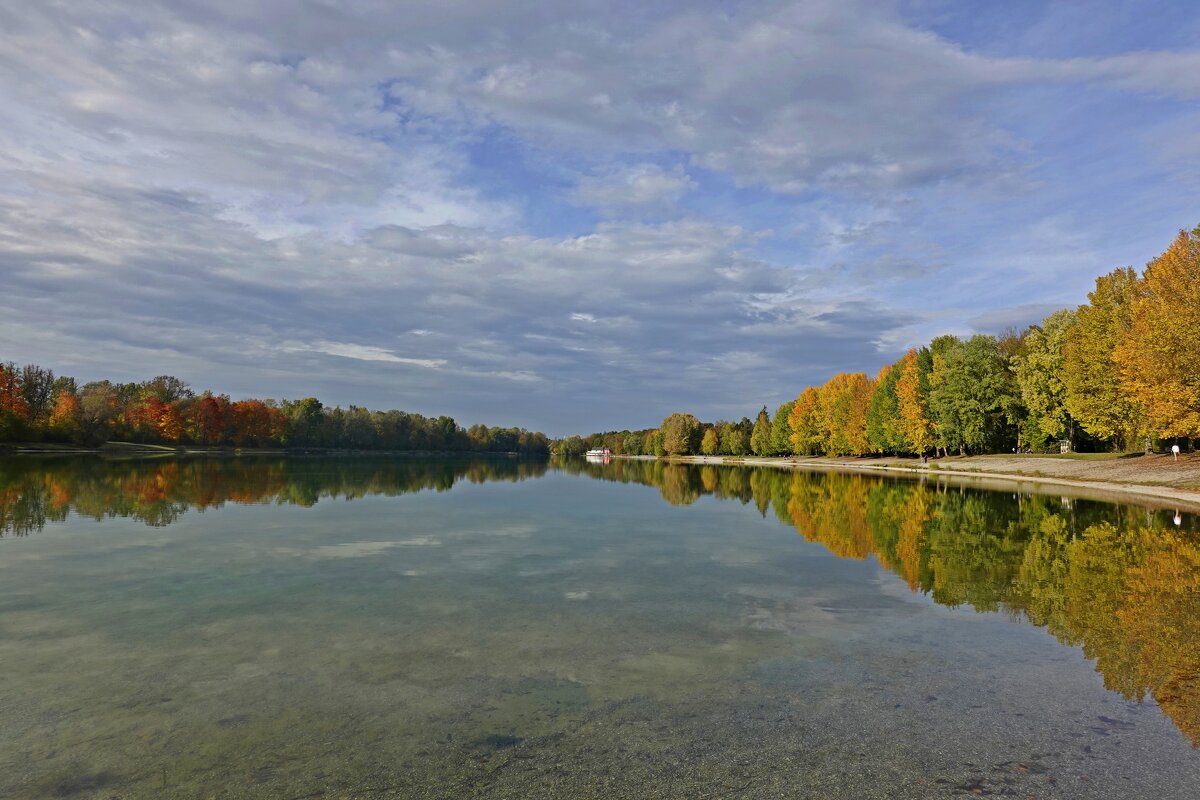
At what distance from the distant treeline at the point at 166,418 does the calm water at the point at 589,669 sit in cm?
10376

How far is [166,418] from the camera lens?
123375 mm

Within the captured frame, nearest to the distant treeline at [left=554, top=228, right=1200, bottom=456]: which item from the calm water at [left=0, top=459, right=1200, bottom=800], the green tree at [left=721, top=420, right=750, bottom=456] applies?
the calm water at [left=0, top=459, right=1200, bottom=800]

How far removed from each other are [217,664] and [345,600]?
3677 mm

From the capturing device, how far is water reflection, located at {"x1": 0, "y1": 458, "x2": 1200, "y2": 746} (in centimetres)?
998

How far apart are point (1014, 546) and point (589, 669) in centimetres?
1693

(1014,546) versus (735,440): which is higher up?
(735,440)

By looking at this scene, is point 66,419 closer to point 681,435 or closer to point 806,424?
point 806,424

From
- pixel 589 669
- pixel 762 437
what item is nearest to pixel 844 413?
pixel 762 437

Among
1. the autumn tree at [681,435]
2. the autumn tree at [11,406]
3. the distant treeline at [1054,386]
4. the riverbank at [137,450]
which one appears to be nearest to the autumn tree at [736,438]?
the autumn tree at [681,435]

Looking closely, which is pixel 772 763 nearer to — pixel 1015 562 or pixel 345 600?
pixel 345 600

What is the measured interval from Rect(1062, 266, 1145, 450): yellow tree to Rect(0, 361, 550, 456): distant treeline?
12147 cm

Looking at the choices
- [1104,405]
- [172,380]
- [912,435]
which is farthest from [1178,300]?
[172,380]

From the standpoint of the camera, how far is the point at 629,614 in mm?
11844

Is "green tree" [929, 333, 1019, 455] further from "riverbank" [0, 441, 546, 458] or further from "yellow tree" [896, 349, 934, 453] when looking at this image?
"riverbank" [0, 441, 546, 458]
